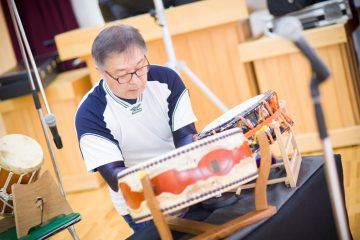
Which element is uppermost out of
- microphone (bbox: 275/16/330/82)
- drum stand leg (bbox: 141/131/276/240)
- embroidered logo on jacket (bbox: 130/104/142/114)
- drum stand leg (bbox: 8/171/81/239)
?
microphone (bbox: 275/16/330/82)

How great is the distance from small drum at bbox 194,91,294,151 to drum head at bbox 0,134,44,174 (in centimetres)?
93

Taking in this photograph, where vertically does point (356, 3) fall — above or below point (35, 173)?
above

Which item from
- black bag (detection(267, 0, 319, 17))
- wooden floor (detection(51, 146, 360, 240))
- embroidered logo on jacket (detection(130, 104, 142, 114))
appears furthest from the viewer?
black bag (detection(267, 0, 319, 17))

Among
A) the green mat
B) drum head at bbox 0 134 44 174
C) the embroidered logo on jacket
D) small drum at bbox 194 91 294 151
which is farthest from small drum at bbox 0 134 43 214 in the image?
small drum at bbox 194 91 294 151

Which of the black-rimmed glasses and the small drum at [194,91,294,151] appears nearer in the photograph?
the small drum at [194,91,294,151]

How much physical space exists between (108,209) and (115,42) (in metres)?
1.96

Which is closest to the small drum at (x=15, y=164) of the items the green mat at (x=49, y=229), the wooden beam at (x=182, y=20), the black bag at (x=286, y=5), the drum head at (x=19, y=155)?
the drum head at (x=19, y=155)

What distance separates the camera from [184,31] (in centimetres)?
340

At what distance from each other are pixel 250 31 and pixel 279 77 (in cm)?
51

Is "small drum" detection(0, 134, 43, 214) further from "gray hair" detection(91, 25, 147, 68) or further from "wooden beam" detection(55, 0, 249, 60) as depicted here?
"wooden beam" detection(55, 0, 249, 60)

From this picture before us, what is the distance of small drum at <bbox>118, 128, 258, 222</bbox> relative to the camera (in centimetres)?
131

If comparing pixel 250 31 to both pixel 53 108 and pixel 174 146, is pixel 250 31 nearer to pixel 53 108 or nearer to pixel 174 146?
pixel 53 108

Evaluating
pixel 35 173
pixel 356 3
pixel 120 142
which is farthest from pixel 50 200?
pixel 356 3

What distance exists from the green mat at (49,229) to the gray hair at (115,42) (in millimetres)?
794
